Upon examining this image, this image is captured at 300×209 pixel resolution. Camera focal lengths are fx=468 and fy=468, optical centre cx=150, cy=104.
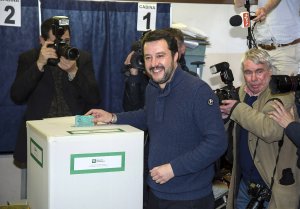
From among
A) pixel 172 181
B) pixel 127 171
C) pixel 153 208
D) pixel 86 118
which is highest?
pixel 86 118

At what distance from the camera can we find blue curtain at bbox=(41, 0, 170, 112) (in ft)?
11.1

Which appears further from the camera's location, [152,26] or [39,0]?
[152,26]

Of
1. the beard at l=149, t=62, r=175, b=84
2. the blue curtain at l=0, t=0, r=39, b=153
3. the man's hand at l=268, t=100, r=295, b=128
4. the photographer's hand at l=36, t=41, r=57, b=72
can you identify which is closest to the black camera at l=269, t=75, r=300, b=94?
the man's hand at l=268, t=100, r=295, b=128

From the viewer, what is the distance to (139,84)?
8.99 ft

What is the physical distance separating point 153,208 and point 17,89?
106cm

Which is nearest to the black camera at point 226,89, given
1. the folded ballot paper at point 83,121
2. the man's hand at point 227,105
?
the man's hand at point 227,105

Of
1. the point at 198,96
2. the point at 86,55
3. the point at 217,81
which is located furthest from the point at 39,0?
the point at 198,96

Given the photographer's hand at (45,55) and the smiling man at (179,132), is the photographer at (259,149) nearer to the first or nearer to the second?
the smiling man at (179,132)

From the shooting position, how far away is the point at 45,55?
2.41m

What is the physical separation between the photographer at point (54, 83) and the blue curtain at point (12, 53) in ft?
2.17

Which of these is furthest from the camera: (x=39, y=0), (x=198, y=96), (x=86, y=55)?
(x=39, y=0)

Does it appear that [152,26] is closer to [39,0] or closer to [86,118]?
[39,0]

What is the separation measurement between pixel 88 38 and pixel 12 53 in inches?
21.6

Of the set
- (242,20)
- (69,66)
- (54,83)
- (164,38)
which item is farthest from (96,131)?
(242,20)
